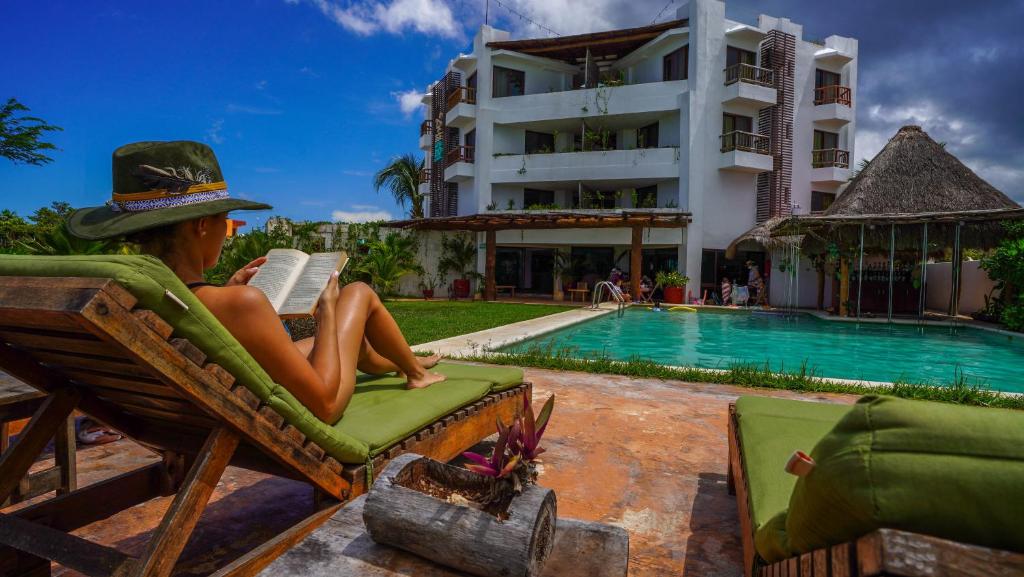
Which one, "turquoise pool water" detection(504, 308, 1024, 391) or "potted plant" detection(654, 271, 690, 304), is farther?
"potted plant" detection(654, 271, 690, 304)

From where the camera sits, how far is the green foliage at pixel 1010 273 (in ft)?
40.1

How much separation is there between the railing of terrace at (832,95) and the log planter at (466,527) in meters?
27.2

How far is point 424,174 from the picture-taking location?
31641 millimetres

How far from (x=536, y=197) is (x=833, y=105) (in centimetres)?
1313

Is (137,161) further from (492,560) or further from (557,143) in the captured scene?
(557,143)

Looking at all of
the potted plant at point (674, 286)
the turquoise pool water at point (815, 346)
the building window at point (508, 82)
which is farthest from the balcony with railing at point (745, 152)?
the building window at point (508, 82)

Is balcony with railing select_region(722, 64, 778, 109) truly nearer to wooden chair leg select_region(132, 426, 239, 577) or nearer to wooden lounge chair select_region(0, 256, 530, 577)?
wooden lounge chair select_region(0, 256, 530, 577)

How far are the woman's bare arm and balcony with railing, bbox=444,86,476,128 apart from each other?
959 inches

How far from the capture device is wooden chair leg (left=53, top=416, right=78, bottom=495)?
2.64m

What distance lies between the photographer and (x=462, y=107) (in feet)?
82.1

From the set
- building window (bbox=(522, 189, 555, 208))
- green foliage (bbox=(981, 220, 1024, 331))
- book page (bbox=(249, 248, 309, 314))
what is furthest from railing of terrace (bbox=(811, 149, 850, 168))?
book page (bbox=(249, 248, 309, 314))

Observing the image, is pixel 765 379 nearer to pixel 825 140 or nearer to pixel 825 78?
pixel 825 140

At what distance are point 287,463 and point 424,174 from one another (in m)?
31.0

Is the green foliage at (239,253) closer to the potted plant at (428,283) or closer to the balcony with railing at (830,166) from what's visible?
the potted plant at (428,283)
